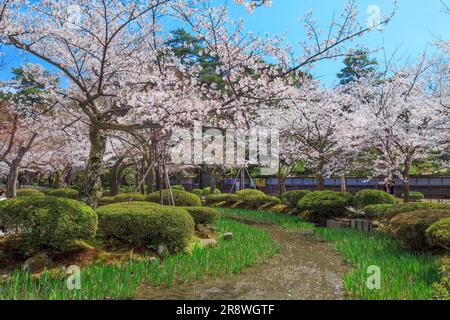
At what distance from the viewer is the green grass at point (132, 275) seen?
443 centimetres

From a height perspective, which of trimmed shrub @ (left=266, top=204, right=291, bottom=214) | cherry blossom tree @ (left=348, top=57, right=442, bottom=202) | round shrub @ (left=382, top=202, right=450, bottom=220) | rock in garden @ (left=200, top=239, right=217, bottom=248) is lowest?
rock in garden @ (left=200, top=239, right=217, bottom=248)

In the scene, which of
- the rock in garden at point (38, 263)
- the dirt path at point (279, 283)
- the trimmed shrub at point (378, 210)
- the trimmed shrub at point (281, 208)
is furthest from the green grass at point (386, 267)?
the trimmed shrub at point (281, 208)

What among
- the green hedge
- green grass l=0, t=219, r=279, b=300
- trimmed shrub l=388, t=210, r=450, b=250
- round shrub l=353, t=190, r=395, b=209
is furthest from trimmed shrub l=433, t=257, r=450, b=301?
the green hedge

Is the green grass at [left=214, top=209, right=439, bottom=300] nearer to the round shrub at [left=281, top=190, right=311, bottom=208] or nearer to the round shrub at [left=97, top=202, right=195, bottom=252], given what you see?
the round shrub at [left=97, top=202, right=195, bottom=252]

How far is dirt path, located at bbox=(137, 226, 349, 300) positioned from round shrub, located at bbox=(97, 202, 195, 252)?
152 cm

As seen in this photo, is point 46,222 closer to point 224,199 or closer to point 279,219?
point 279,219

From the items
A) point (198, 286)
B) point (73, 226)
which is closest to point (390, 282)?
point (198, 286)

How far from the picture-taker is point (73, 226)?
592 cm

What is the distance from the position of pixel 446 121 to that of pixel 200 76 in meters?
11.4

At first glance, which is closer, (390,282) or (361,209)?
(390,282)

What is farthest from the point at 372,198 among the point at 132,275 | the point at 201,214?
the point at 132,275

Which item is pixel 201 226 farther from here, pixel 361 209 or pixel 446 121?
pixel 446 121

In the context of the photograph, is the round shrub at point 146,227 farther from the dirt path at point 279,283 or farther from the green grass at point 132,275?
the dirt path at point 279,283

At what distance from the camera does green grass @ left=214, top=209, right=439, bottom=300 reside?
462 centimetres
